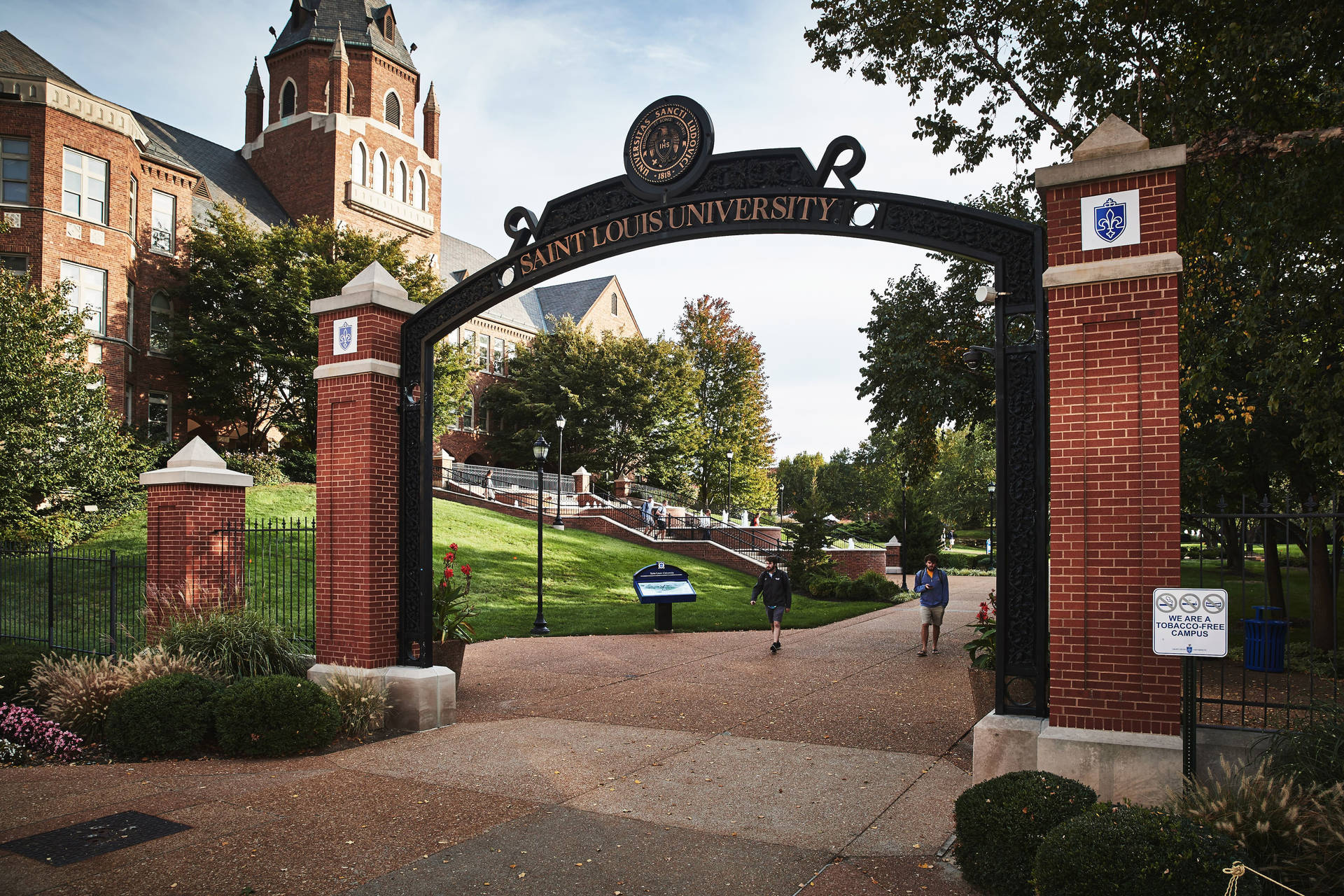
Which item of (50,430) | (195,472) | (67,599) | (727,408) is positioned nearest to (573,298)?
(727,408)

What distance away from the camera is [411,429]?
912 centimetres

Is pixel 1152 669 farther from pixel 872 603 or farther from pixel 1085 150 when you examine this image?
pixel 872 603

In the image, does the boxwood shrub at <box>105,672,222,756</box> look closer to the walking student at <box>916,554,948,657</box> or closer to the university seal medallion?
the university seal medallion

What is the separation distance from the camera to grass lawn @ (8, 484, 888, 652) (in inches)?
667

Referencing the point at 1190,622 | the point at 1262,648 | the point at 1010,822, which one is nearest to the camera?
the point at 1010,822

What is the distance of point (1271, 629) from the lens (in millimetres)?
11023

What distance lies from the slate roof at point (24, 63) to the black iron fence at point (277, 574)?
16.0 m

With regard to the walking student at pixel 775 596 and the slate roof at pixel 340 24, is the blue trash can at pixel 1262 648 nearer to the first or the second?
the walking student at pixel 775 596

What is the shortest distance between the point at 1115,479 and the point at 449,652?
7280mm

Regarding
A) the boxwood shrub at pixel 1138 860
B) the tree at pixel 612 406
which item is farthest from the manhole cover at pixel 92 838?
the tree at pixel 612 406

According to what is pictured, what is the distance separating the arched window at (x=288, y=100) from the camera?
138 feet

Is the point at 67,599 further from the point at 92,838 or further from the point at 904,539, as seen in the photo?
the point at 904,539

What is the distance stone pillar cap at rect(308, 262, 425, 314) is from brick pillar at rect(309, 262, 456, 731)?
0.01 m

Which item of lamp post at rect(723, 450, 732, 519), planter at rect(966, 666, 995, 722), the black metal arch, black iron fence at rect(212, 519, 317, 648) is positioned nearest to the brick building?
black iron fence at rect(212, 519, 317, 648)
